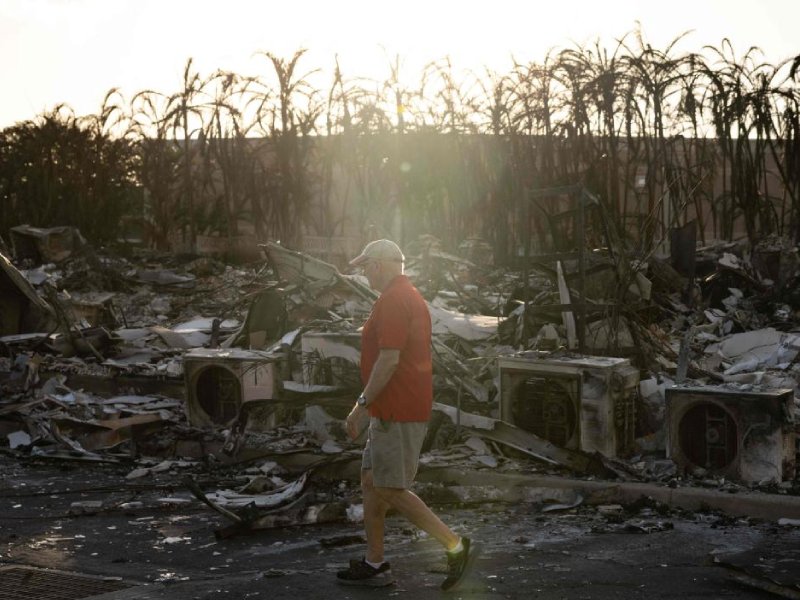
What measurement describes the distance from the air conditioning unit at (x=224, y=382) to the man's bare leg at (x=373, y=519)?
4.56 metres

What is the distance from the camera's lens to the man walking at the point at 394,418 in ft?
17.3

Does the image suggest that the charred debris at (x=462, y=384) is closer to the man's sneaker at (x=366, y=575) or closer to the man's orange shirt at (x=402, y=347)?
the man's sneaker at (x=366, y=575)

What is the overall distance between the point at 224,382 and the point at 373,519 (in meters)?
5.07

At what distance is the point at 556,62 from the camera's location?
17375mm

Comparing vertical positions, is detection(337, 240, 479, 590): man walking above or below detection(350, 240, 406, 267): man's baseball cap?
below

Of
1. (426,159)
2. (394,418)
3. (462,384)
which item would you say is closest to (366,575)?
(394,418)

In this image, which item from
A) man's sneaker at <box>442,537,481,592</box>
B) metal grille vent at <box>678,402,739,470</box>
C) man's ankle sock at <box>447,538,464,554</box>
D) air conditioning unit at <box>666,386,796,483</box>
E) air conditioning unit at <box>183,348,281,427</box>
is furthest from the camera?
air conditioning unit at <box>183,348,281,427</box>

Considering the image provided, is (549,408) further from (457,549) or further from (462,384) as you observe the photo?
(457,549)

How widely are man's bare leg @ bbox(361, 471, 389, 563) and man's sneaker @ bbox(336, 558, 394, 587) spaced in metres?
0.04

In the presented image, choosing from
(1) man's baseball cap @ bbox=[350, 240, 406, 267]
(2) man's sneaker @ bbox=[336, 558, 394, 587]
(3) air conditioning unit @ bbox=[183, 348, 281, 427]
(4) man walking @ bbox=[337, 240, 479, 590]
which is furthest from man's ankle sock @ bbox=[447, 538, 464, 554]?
(3) air conditioning unit @ bbox=[183, 348, 281, 427]

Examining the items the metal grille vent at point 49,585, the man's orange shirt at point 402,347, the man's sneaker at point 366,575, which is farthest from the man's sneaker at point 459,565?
the metal grille vent at point 49,585

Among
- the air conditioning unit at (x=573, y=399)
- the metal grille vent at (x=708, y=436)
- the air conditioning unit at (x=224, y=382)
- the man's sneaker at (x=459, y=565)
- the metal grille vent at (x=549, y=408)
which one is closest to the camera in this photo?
the man's sneaker at (x=459, y=565)

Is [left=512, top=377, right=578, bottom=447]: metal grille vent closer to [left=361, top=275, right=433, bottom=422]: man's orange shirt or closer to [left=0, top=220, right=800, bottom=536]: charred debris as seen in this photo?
[left=0, top=220, right=800, bottom=536]: charred debris

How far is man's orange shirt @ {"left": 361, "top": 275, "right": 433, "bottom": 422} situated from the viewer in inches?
208
